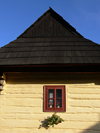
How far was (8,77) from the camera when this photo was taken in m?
4.69

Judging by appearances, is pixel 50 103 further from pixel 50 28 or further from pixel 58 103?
pixel 50 28

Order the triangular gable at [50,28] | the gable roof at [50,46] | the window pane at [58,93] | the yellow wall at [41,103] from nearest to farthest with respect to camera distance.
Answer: the yellow wall at [41,103] → the gable roof at [50,46] → the window pane at [58,93] → the triangular gable at [50,28]

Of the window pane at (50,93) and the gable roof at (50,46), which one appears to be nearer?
the gable roof at (50,46)

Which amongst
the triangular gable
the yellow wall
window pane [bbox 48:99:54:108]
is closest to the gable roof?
the triangular gable

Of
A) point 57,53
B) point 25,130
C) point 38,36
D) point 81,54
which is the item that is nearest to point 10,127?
point 25,130

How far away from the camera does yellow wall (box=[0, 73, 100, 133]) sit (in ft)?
13.9

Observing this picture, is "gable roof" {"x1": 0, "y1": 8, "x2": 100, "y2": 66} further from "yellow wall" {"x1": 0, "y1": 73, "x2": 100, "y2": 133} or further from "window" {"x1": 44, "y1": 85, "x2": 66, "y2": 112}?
"window" {"x1": 44, "y1": 85, "x2": 66, "y2": 112}

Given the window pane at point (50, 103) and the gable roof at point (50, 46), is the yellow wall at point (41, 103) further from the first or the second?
the gable roof at point (50, 46)

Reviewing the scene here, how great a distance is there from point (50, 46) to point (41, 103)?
85.0 inches

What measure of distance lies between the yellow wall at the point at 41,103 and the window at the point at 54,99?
0.14 metres

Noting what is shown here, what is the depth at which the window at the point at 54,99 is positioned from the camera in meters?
4.34

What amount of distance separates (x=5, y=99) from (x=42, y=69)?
1642mm

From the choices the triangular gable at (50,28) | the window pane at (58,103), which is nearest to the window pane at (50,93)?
the window pane at (58,103)

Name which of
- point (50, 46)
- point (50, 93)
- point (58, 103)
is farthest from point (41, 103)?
point (50, 46)
